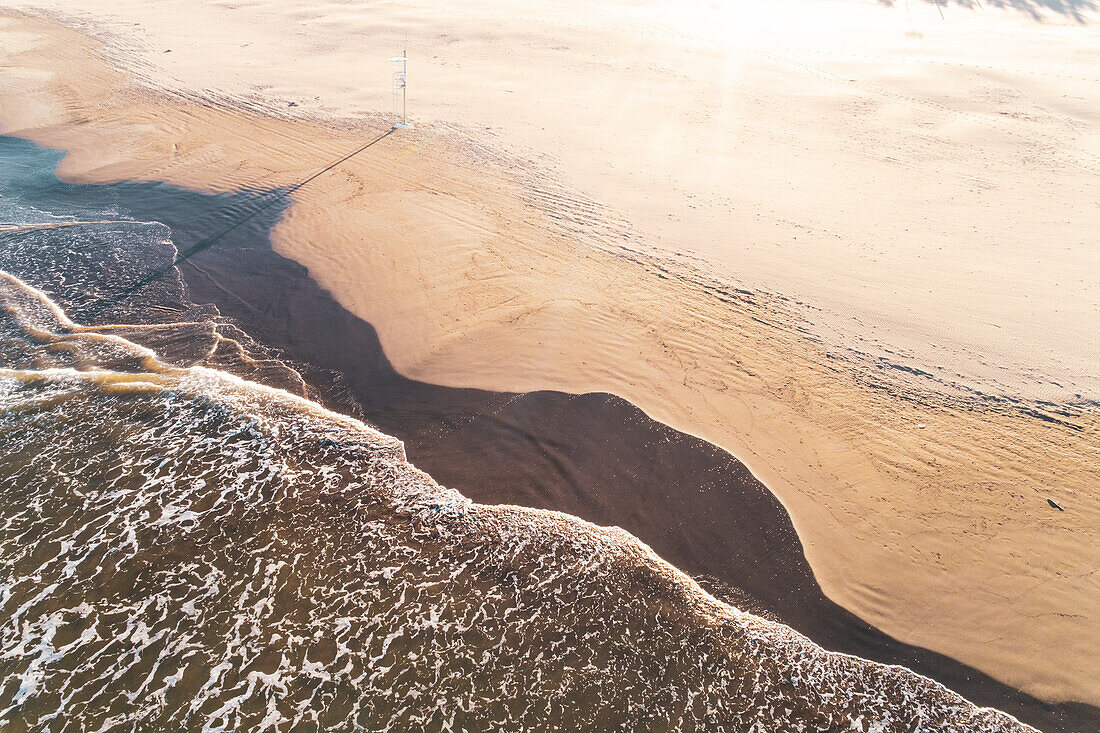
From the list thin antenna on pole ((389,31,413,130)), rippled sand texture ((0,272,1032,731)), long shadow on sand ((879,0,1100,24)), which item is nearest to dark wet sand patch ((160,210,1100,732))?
rippled sand texture ((0,272,1032,731))

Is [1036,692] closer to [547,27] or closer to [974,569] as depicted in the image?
[974,569]

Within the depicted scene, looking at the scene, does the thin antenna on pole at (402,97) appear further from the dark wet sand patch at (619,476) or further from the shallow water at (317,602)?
the shallow water at (317,602)

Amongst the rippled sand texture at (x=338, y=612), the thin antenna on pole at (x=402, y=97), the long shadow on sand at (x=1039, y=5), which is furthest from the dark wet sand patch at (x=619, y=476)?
the long shadow on sand at (x=1039, y=5)

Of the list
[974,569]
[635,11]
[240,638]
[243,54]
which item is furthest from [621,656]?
[635,11]

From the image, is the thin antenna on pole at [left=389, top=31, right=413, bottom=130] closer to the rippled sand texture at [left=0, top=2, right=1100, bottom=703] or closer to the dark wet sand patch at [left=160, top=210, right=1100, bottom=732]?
the rippled sand texture at [left=0, top=2, right=1100, bottom=703]

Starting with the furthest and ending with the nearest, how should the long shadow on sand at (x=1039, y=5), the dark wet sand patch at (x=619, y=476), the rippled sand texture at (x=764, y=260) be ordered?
the long shadow on sand at (x=1039, y=5) → the rippled sand texture at (x=764, y=260) → the dark wet sand patch at (x=619, y=476)
